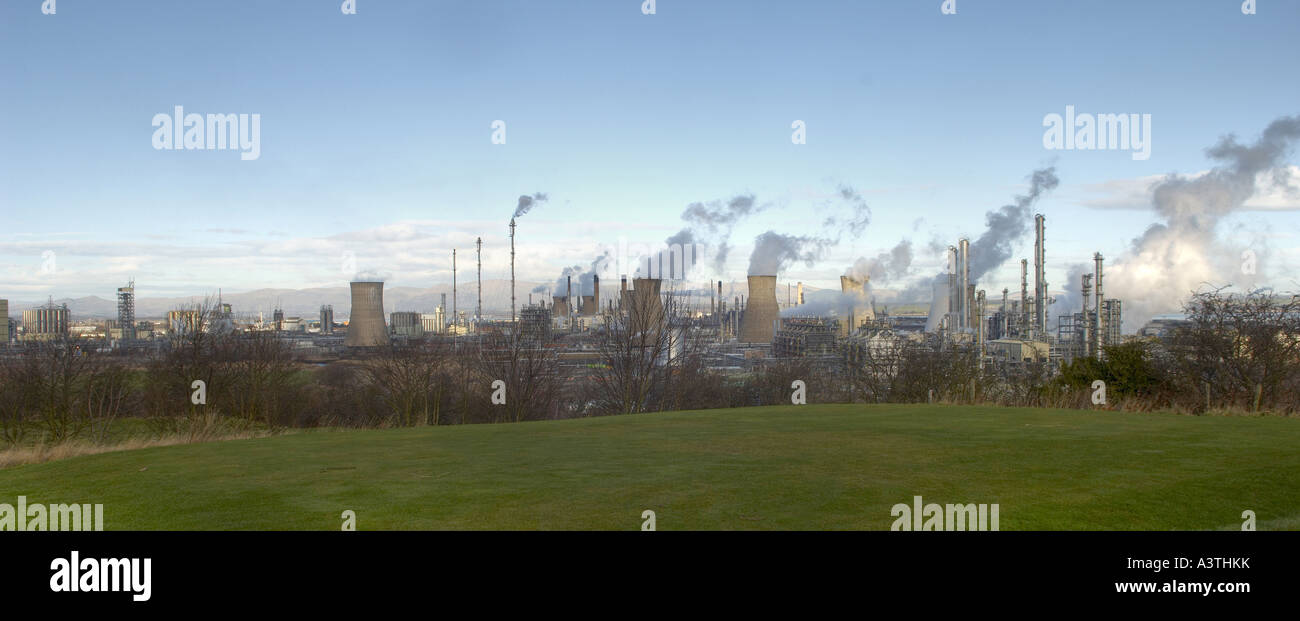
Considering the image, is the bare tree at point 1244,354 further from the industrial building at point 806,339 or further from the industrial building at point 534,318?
the industrial building at point 806,339

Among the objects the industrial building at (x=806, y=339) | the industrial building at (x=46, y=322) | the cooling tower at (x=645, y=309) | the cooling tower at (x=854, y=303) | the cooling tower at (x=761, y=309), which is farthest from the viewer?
the cooling tower at (x=854, y=303)

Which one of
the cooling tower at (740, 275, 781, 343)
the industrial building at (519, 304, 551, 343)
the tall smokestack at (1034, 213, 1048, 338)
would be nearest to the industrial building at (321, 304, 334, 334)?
the industrial building at (519, 304, 551, 343)

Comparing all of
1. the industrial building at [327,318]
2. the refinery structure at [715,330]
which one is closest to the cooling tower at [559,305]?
the refinery structure at [715,330]

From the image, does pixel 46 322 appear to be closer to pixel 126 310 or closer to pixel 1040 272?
pixel 126 310

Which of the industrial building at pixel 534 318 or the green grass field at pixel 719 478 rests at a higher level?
the industrial building at pixel 534 318

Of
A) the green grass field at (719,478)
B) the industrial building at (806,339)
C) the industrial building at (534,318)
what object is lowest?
the industrial building at (806,339)
